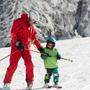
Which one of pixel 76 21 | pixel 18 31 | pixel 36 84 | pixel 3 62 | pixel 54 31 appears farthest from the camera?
pixel 76 21

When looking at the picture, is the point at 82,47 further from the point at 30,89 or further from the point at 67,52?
the point at 30,89

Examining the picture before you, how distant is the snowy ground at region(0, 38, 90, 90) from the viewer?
33.9ft

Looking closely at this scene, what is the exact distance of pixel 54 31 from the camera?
81.9ft

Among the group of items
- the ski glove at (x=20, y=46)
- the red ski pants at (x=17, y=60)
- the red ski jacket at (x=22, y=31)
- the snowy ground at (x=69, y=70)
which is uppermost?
the red ski jacket at (x=22, y=31)

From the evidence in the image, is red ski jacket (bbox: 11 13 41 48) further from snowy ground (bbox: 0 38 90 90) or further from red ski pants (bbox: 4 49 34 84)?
snowy ground (bbox: 0 38 90 90)

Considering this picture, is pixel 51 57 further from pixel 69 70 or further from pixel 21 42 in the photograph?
pixel 69 70

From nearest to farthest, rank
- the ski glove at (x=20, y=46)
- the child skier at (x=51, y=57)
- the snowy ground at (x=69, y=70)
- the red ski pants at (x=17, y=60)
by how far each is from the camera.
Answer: the ski glove at (x=20, y=46)
the red ski pants at (x=17, y=60)
the child skier at (x=51, y=57)
the snowy ground at (x=69, y=70)

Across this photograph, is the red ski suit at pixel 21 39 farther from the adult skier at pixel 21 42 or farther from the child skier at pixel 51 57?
the child skier at pixel 51 57

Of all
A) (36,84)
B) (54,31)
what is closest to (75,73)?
(36,84)


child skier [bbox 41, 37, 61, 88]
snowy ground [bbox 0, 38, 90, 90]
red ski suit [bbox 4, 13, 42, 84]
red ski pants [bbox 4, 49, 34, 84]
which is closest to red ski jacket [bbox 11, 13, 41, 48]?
red ski suit [bbox 4, 13, 42, 84]

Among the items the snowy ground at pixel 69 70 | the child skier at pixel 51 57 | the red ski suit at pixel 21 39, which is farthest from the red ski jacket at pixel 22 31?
the snowy ground at pixel 69 70

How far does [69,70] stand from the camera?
38.9 feet

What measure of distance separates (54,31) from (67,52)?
1049cm

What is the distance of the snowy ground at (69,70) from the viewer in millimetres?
10336
